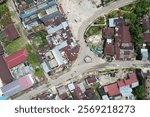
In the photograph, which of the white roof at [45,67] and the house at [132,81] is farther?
the white roof at [45,67]

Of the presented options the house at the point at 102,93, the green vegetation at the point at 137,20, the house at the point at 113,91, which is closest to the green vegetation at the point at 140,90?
the house at the point at 113,91

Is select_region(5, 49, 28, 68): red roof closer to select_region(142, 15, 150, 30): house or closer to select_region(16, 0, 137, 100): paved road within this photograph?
select_region(16, 0, 137, 100): paved road

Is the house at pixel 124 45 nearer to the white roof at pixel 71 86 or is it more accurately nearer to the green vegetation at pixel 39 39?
the white roof at pixel 71 86

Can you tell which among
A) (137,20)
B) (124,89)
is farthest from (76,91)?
(137,20)

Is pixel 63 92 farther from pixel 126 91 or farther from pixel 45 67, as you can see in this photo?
pixel 126 91

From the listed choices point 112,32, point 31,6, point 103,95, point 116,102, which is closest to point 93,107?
point 116,102

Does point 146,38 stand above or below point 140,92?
above
